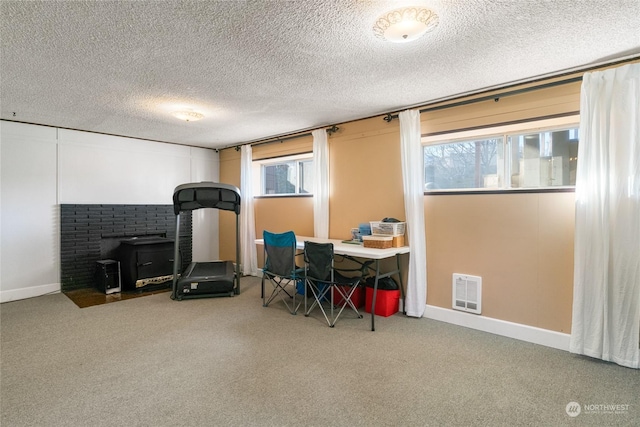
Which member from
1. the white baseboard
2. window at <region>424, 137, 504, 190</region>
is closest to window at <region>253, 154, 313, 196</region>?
window at <region>424, 137, 504, 190</region>

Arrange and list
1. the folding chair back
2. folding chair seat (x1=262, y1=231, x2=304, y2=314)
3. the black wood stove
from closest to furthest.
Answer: the folding chair back, folding chair seat (x1=262, y1=231, x2=304, y2=314), the black wood stove

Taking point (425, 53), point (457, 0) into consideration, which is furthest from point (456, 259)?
point (457, 0)

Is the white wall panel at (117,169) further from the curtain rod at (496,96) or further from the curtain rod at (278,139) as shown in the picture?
the curtain rod at (496,96)

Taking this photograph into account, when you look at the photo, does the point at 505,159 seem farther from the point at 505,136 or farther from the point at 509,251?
the point at 509,251

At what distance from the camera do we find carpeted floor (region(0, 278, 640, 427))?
6.60 ft

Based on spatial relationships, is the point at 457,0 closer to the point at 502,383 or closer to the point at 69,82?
the point at 502,383

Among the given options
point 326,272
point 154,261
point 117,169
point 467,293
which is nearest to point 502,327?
point 467,293

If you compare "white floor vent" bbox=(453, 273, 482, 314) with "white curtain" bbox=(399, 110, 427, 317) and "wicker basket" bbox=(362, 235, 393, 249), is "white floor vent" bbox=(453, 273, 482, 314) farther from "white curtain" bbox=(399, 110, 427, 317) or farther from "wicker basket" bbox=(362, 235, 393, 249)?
"wicker basket" bbox=(362, 235, 393, 249)

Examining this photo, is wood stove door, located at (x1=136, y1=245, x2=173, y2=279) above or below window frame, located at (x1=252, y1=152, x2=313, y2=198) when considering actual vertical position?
below

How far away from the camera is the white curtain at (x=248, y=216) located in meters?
5.93

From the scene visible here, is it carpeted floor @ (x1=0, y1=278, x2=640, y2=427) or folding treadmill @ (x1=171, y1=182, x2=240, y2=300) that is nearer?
carpeted floor @ (x1=0, y1=278, x2=640, y2=427)

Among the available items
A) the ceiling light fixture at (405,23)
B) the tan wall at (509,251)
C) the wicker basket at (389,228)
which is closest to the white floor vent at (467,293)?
the tan wall at (509,251)

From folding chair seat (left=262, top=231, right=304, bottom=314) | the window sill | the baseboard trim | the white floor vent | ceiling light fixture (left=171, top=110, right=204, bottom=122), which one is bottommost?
the baseboard trim

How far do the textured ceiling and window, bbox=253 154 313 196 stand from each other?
1559 millimetres
